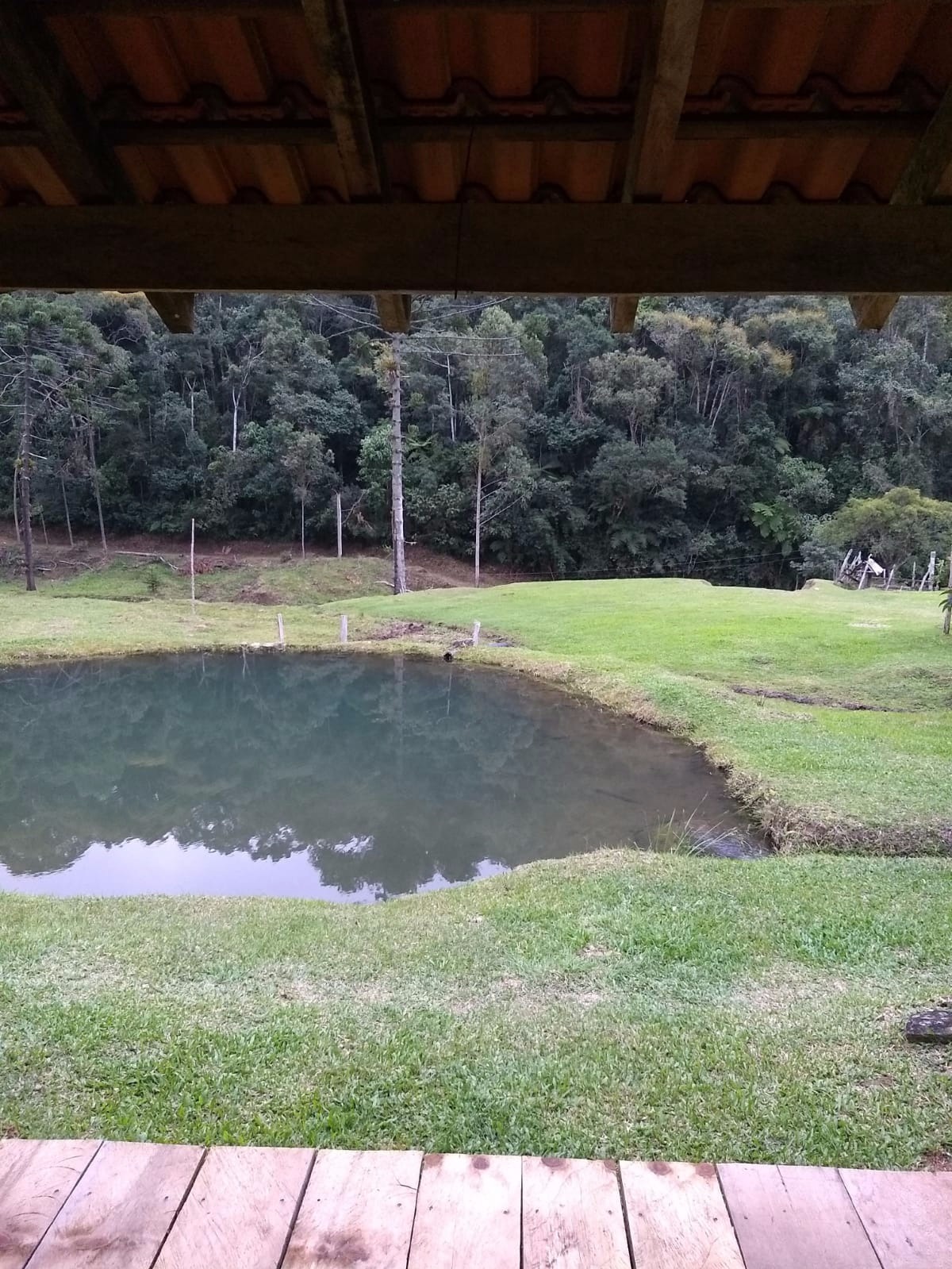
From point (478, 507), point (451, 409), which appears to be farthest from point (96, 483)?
point (478, 507)

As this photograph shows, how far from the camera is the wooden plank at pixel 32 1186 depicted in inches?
65.2

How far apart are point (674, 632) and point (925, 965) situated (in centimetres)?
1267

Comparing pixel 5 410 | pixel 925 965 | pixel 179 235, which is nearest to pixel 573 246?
pixel 179 235

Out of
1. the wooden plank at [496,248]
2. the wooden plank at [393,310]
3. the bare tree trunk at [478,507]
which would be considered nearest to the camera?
the wooden plank at [496,248]

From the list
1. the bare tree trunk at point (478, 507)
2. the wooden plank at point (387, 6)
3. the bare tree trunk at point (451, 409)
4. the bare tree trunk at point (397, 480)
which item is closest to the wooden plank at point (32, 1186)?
the wooden plank at point (387, 6)

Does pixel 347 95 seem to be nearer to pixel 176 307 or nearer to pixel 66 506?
pixel 176 307

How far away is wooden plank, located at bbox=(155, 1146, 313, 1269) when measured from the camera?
1.63 meters

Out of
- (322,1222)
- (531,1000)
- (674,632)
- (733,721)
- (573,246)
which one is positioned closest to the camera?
(322,1222)

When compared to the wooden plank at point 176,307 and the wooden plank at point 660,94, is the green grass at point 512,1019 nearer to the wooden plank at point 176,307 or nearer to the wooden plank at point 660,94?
the wooden plank at point 176,307

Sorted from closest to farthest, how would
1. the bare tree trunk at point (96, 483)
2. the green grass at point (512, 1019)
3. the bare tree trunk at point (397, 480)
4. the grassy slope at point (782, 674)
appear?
the green grass at point (512, 1019) < the grassy slope at point (782, 674) < the bare tree trunk at point (397, 480) < the bare tree trunk at point (96, 483)

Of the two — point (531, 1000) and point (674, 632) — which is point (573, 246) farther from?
point (674, 632)

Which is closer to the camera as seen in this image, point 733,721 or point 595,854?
point 595,854

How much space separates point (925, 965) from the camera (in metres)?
4.48

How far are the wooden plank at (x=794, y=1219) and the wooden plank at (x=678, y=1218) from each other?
32 millimetres
